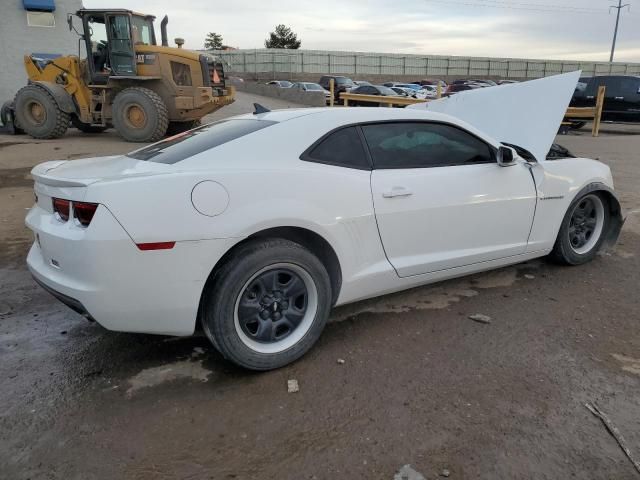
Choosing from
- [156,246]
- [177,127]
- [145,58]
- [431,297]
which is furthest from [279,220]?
[177,127]

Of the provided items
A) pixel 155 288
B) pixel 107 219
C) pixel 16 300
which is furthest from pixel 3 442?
pixel 16 300

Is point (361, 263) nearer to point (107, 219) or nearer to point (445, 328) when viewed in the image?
point (445, 328)

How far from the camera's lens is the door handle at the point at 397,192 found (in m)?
3.30

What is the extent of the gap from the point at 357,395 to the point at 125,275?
1371 millimetres

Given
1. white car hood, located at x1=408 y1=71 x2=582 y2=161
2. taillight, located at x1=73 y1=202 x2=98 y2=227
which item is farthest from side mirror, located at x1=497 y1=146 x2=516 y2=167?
taillight, located at x1=73 y1=202 x2=98 y2=227

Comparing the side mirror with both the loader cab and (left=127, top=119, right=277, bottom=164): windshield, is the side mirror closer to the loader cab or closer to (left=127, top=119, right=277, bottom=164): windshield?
(left=127, top=119, right=277, bottom=164): windshield

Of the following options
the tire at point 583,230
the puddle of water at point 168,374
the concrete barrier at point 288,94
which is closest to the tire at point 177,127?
the concrete barrier at point 288,94

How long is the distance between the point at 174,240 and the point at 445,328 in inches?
76.8

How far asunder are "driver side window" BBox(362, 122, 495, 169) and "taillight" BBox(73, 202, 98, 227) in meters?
1.71

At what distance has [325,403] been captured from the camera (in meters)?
2.74

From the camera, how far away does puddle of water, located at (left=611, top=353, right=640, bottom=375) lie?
3025 millimetres

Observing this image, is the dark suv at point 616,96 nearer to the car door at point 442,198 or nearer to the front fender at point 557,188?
the front fender at point 557,188

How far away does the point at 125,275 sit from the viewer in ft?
8.58

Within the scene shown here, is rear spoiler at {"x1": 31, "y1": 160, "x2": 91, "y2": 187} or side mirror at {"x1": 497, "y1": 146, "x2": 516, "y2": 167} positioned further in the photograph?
side mirror at {"x1": 497, "y1": 146, "x2": 516, "y2": 167}
